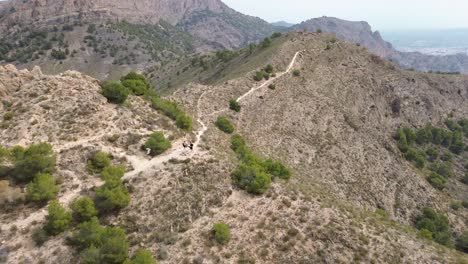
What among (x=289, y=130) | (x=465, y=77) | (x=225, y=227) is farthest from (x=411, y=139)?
(x=225, y=227)

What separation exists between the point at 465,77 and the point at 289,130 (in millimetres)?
100938

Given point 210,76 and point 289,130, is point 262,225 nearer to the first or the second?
point 289,130

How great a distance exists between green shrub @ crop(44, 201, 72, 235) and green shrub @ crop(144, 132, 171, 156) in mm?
12926

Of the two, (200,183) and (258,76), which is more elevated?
(258,76)

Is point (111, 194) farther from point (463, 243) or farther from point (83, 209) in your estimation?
point (463, 243)

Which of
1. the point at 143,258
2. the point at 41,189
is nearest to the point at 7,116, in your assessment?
the point at 41,189

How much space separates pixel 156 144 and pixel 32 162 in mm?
13065

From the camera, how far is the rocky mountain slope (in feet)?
107

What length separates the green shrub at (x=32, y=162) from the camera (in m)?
35.9

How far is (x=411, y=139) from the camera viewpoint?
98.9 m

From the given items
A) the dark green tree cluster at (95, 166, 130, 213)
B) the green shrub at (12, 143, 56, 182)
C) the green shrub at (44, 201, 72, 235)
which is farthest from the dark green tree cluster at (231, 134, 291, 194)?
the green shrub at (12, 143, 56, 182)

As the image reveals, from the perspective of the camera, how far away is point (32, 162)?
3575cm

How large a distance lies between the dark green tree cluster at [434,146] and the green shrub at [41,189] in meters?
77.9

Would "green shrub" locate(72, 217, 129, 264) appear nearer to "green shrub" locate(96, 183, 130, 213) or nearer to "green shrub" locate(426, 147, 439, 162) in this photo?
"green shrub" locate(96, 183, 130, 213)
